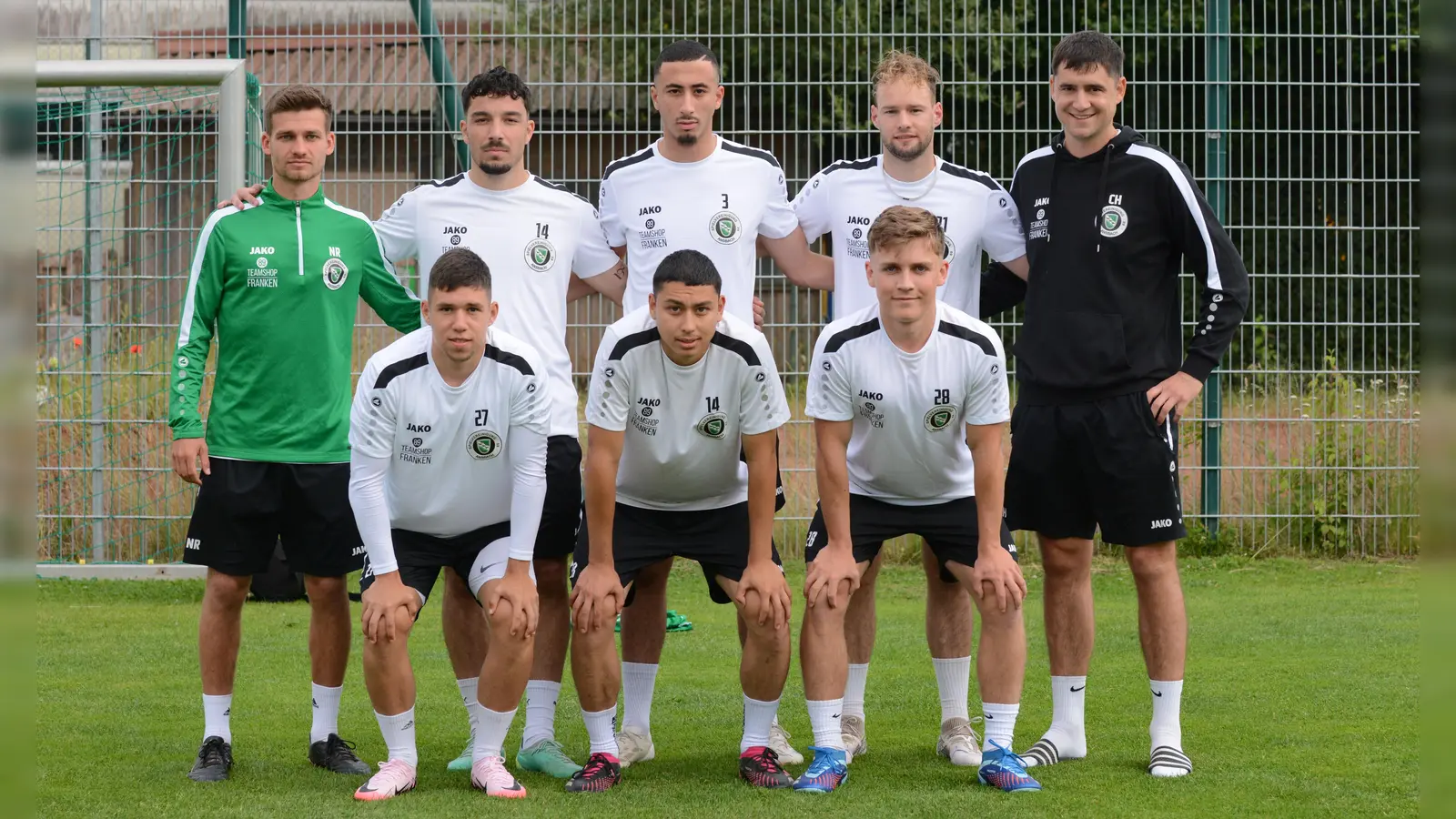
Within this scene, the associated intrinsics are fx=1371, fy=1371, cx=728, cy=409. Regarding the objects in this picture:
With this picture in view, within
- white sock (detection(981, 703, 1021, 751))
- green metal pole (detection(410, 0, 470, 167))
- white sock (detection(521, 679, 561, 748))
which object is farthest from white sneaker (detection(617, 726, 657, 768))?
green metal pole (detection(410, 0, 470, 167))

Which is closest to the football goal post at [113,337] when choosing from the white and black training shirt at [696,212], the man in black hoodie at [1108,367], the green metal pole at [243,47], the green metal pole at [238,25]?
the green metal pole at [243,47]

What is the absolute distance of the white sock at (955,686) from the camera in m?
4.83

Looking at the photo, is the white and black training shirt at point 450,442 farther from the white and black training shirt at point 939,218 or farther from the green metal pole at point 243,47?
the green metal pole at point 243,47

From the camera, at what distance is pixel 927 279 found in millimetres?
4312

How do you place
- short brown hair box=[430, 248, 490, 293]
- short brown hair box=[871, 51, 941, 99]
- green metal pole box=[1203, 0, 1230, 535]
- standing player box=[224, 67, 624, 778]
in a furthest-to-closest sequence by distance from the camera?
green metal pole box=[1203, 0, 1230, 535] < short brown hair box=[871, 51, 941, 99] < standing player box=[224, 67, 624, 778] < short brown hair box=[430, 248, 490, 293]

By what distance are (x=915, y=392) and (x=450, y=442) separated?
1.49 metres

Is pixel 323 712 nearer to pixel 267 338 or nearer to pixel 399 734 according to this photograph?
pixel 399 734

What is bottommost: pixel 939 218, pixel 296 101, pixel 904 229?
pixel 904 229

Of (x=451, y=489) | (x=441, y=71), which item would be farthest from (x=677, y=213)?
(x=441, y=71)

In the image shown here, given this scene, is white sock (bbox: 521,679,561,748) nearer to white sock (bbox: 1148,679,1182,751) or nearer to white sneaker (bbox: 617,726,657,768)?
white sneaker (bbox: 617,726,657,768)

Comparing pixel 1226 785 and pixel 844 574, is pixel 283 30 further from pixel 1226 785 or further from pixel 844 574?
pixel 1226 785

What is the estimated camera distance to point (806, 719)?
213 inches

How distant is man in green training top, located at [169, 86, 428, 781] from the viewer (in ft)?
15.2

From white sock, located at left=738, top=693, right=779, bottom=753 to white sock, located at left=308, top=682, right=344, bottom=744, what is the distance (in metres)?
1.41
